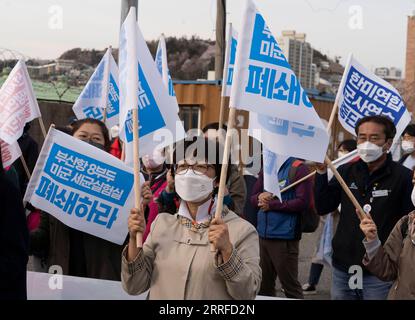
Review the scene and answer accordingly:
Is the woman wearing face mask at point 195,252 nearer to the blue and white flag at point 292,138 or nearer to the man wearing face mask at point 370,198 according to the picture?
the blue and white flag at point 292,138

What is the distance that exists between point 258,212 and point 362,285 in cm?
228

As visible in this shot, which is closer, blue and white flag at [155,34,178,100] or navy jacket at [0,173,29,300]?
navy jacket at [0,173,29,300]

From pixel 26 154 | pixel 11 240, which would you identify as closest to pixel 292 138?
pixel 11 240

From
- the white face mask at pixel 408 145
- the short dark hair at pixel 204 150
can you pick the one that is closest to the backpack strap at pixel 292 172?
the white face mask at pixel 408 145

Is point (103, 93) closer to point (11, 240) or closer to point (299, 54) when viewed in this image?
point (11, 240)

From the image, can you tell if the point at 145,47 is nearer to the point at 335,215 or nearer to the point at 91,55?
the point at 335,215

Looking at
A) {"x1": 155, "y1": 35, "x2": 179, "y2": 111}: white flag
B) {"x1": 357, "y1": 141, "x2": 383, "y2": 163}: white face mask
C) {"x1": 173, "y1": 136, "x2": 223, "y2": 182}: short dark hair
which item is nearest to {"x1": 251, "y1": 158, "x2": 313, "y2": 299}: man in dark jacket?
{"x1": 155, "y1": 35, "x2": 179, "y2": 111}: white flag

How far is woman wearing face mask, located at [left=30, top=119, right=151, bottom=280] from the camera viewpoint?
496cm

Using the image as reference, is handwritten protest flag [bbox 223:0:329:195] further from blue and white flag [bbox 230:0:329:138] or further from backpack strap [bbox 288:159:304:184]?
backpack strap [bbox 288:159:304:184]

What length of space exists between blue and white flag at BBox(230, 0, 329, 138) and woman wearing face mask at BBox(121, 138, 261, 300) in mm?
416

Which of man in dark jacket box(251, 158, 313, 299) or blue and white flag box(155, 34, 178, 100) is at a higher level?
blue and white flag box(155, 34, 178, 100)

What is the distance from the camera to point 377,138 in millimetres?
5172

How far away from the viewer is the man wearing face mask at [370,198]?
202 inches
